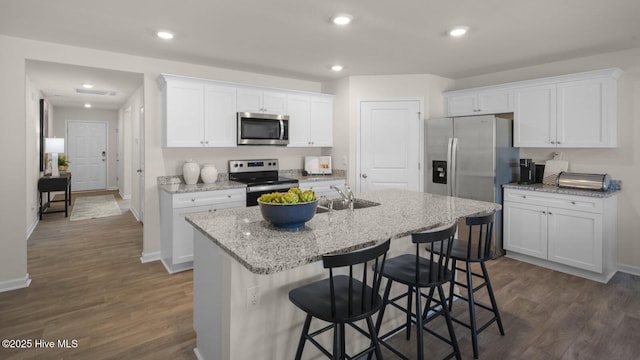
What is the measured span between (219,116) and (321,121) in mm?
1523

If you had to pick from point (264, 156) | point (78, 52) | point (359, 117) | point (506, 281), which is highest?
point (78, 52)

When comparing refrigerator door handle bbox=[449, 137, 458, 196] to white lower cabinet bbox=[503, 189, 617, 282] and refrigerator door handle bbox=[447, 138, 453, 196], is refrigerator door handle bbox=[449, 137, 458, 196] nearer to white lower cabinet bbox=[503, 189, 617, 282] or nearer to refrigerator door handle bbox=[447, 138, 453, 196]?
refrigerator door handle bbox=[447, 138, 453, 196]

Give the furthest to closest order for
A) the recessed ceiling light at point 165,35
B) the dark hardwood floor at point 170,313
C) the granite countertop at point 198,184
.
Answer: the granite countertop at point 198,184
the recessed ceiling light at point 165,35
the dark hardwood floor at point 170,313

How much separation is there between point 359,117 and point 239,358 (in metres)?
3.72

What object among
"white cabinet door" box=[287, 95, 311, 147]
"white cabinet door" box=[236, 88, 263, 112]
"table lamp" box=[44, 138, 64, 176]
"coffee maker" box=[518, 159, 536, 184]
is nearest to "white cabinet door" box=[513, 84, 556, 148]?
"coffee maker" box=[518, 159, 536, 184]

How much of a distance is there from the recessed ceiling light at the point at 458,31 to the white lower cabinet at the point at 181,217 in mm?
2686

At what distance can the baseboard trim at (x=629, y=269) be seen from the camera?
362cm

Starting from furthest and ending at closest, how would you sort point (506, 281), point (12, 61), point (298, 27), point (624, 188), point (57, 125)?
point (57, 125)
point (624, 188)
point (506, 281)
point (12, 61)
point (298, 27)

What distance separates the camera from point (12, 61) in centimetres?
319

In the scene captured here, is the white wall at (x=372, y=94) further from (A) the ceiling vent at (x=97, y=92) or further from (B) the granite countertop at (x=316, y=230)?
(A) the ceiling vent at (x=97, y=92)

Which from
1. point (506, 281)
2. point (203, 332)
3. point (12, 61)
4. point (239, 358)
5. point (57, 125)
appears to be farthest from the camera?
point (57, 125)

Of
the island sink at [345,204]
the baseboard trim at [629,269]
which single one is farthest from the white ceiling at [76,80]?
the baseboard trim at [629,269]

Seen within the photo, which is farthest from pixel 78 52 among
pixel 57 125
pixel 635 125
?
pixel 57 125

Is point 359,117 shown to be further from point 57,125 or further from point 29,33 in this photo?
point 57,125
